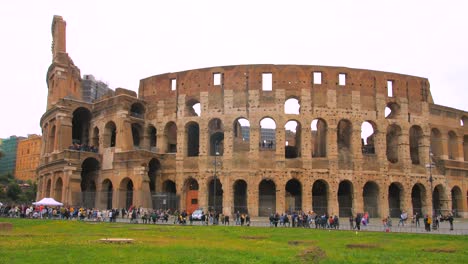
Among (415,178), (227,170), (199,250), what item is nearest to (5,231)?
(199,250)

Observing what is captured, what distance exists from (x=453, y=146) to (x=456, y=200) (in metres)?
5.14

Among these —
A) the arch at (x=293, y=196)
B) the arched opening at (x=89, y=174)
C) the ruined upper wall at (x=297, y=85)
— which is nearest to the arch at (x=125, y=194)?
the arched opening at (x=89, y=174)

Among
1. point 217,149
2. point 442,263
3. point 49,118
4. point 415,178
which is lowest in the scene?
point 442,263

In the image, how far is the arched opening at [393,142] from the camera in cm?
4212

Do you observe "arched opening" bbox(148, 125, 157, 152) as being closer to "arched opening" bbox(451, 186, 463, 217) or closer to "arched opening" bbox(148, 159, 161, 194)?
"arched opening" bbox(148, 159, 161, 194)

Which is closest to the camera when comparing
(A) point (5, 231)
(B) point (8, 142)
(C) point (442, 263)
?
(C) point (442, 263)

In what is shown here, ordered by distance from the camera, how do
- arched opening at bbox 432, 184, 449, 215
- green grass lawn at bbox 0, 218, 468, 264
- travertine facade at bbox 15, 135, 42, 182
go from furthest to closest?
travertine facade at bbox 15, 135, 42, 182 < arched opening at bbox 432, 184, 449, 215 < green grass lawn at bbox 0, 218, 468, 264

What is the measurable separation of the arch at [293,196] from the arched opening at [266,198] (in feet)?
3.84

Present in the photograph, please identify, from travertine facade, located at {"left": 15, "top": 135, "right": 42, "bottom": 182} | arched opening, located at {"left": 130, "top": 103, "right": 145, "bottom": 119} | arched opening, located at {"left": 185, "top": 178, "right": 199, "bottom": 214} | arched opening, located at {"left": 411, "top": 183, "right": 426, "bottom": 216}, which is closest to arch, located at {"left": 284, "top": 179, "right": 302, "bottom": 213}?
arched opening, located at {"left": 185, "top": 178, "right": 199, "bottom": 214}

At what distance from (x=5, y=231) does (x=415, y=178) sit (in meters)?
32.7

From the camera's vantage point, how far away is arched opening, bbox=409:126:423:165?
42969 mm

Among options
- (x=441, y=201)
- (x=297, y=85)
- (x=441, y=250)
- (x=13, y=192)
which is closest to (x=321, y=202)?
(x=297, y=85)

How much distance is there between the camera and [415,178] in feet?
135

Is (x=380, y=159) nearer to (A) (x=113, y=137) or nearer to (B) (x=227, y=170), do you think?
(B) (x=227, y=170)
